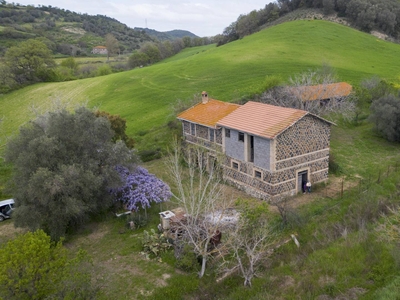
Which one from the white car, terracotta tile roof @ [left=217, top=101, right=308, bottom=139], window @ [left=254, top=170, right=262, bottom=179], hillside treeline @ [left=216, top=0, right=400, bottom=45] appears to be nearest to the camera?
→ terracotta tile roof @ [left=217, top=101, right=308, bottom=139]

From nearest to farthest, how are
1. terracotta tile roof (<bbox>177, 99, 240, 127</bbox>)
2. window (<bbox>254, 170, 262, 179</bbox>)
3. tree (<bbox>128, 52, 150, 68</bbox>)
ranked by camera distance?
1. window (<bbox>254, 170, 262, 179</bbox>)
2. terracotta tile roof (<bbox>177, 99, 240, 127</bbox>)
3. tree (<bbox>128, 52, 150, 68</bbox>)

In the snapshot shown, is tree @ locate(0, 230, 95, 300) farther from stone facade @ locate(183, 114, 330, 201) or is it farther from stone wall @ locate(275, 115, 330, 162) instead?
stone wall @ locate(275, 115, 330, 162)

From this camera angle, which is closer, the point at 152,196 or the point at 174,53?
the point at 152,196

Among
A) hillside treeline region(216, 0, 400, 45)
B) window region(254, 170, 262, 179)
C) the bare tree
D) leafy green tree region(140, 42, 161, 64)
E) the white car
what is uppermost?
hillside treeline region(216, 0, 400, 45)

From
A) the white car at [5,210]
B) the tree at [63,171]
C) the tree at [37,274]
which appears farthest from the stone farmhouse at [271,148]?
the white car at [5,210]

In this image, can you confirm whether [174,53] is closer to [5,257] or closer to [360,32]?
[360,32]

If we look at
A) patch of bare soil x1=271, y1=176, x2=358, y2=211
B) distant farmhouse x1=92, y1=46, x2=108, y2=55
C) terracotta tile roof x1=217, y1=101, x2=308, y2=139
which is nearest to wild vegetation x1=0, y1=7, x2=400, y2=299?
patch of bare soil x1=271, y1=176, x2=358, y2=211

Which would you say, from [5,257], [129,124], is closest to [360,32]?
[129,124]
